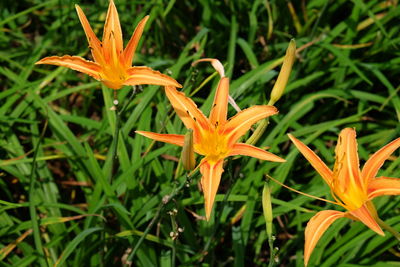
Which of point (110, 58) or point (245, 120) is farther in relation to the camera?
point (110, 58)

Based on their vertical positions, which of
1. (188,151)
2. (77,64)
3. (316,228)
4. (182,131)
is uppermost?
(77,64)

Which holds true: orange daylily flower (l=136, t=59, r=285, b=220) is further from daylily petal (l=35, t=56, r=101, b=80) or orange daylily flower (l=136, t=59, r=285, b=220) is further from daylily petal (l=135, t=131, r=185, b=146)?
daylily petal (l=35, t=56, r=101, b=80)

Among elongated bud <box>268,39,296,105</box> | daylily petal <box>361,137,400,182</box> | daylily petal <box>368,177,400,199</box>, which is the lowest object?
daylily petal <box>368,177,400,199</box>

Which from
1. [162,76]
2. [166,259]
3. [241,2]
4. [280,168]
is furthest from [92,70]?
[241,2]

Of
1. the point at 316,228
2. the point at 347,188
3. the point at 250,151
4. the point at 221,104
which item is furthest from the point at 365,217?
the point at 221,104

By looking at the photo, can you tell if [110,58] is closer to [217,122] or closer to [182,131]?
[217,122]

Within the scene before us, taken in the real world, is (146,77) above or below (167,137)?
→ above

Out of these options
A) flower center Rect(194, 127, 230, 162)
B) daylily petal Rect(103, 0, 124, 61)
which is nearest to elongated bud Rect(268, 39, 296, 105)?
flower center Rect(194, 127, 230, 162)
